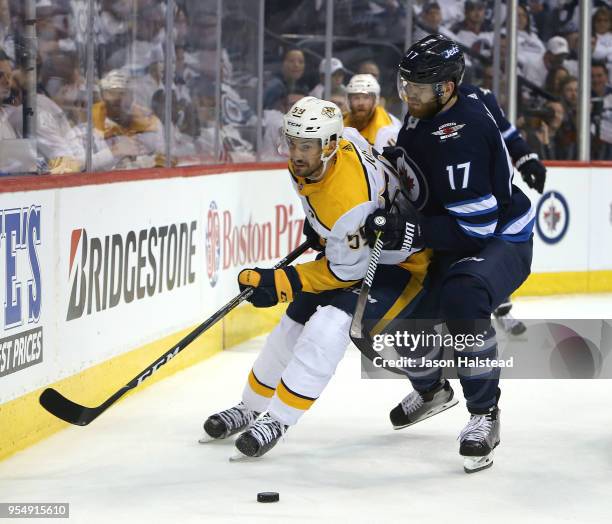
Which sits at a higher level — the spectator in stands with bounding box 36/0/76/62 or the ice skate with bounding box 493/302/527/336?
the spectator in stands with bounding box 36/0/76/62

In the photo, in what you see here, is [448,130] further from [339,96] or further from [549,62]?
[549,62]

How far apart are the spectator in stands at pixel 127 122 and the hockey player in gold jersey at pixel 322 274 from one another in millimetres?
1546

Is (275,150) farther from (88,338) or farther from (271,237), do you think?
(88,338)

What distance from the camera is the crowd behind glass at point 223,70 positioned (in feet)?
15.8

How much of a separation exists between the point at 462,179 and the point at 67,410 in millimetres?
1350

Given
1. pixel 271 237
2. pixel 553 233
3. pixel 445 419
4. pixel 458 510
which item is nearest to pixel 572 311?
pixel 553 233

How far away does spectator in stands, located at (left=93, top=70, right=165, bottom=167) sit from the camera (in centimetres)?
542

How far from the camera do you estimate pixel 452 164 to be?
3.87m

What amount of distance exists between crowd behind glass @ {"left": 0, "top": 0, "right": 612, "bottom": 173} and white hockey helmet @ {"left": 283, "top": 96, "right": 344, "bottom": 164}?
103 centimetres

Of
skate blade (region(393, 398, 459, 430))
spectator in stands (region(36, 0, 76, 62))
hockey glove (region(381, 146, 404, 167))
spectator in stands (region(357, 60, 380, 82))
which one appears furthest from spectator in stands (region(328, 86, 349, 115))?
hockey glove (region(381, 146, 404, 167))

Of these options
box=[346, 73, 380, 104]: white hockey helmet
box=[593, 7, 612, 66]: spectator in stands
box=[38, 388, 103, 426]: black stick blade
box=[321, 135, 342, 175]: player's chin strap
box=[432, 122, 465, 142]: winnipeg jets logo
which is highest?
box=[593, 7, 612, 66]: spectator in stands

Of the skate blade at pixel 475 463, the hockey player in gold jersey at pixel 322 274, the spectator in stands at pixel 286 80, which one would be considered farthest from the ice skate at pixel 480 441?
the spectator in stands at pixel 286 80

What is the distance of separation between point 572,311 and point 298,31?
2.25 metres

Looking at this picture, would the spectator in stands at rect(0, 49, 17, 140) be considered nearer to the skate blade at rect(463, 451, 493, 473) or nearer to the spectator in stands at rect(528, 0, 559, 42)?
the skate blade at rect(463, 451, 493, 473)
